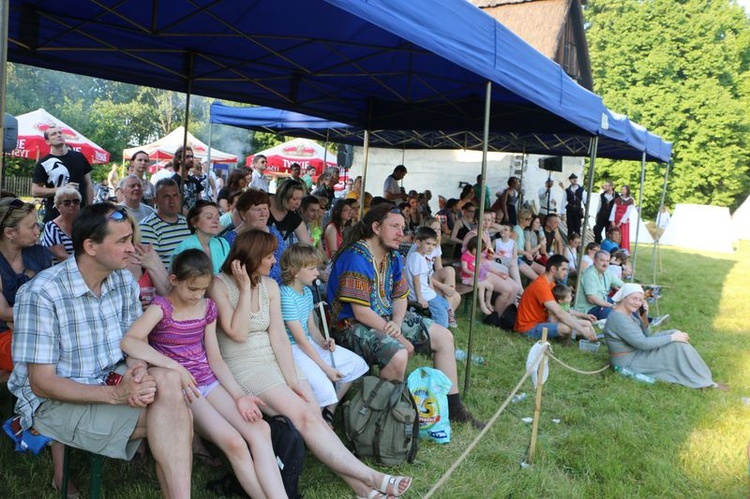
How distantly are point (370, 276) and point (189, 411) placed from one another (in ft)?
5.75

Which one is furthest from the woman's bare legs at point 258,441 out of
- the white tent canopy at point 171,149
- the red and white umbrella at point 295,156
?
the red and white umbrella at point 295,156

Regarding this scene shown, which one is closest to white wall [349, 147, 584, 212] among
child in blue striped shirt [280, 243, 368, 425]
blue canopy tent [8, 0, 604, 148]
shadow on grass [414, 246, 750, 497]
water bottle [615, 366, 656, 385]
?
blue canopy tent [8, 0, 604, 148]

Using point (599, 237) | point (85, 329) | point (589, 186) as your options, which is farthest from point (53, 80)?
point (85, 329)

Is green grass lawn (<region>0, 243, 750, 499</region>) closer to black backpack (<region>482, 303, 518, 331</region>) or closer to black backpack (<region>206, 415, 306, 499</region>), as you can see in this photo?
black backpack (<region>206, 415, 306, 499</region>)

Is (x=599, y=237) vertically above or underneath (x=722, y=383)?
above

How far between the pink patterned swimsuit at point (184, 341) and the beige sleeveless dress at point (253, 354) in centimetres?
21

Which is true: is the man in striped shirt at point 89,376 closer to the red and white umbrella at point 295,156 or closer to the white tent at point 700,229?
the red and white umbrella at point 295,156

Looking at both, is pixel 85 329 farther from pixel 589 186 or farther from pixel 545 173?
pixel 545 173

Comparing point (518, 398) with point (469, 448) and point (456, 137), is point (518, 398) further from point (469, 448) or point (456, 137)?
point (456, 137)

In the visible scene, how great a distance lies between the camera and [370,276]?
4.08m

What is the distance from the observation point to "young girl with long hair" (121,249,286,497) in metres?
2.71

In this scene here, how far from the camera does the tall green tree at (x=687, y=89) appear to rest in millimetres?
31312

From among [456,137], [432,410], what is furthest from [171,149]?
[432,410]

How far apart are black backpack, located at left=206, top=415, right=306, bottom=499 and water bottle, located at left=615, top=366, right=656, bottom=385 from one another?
12.9 feet
